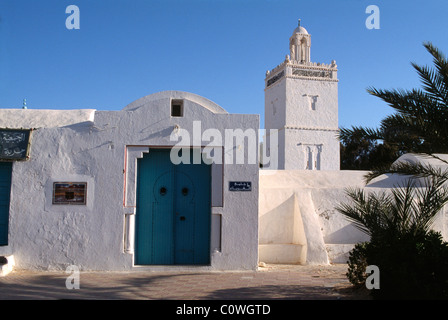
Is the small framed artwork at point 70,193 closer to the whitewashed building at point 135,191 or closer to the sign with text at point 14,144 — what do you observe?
the whitewashed building at point 135,191

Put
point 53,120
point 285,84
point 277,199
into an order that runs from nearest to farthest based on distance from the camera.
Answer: point 53,120 < point 277,199 < point 285,84

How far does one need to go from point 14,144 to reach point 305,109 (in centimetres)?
3097

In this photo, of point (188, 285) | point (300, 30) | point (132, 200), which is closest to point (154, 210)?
point (132, 200)

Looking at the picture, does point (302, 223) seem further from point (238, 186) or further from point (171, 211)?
point (171, 211)

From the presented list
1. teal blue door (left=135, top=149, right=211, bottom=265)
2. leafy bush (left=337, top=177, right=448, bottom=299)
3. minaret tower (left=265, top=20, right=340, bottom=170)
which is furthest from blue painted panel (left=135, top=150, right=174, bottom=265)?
minaret tower (left=265, top=20, right=340, bottom=170)

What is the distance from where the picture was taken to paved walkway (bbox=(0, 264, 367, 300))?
677 cm

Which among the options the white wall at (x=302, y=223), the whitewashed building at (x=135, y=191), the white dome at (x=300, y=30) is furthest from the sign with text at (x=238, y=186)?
the white dome at (x=300, y=30)

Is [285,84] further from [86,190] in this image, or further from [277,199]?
[86,190]

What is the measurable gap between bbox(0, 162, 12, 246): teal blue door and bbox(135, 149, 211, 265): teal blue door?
8.43ft

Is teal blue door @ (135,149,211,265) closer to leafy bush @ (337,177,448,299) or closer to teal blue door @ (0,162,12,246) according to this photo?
teal blue door @ (0,162,12,246)

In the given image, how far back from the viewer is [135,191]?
29.8 feet

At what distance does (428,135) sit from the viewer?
702cm
